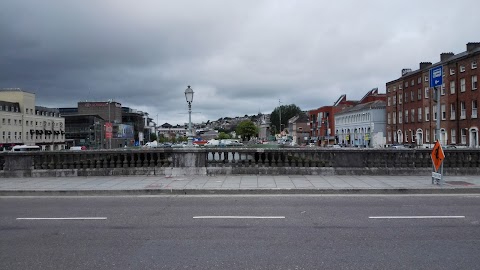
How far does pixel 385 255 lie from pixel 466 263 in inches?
41.1

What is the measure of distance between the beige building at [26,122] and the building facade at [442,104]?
7505 cm

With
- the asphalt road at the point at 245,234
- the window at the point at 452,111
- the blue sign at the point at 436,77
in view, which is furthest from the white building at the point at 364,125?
the asphalt road at the point at 245,234

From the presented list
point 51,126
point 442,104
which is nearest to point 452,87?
point 442,104

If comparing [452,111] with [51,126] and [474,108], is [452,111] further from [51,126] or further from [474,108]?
[51,126]

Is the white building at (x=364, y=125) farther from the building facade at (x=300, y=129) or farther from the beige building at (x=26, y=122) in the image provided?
the beige building at (x=26, y=122)

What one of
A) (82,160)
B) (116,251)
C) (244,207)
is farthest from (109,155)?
(116,251)

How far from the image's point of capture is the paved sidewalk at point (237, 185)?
12617 millimetres

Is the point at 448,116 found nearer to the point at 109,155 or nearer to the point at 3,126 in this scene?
the point at 109,155

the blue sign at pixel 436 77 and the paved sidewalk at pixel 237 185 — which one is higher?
→ the blue sign at pixel 436 77

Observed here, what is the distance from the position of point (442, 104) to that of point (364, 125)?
2839 centimetres

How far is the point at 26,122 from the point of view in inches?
3728

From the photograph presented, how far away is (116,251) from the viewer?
20.6 feet

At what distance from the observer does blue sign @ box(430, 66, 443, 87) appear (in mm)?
13859

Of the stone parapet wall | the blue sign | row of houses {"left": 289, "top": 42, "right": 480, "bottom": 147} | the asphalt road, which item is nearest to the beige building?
row of houses {"left": 289, "top": 42, "right": 480, "bottom": 147}
